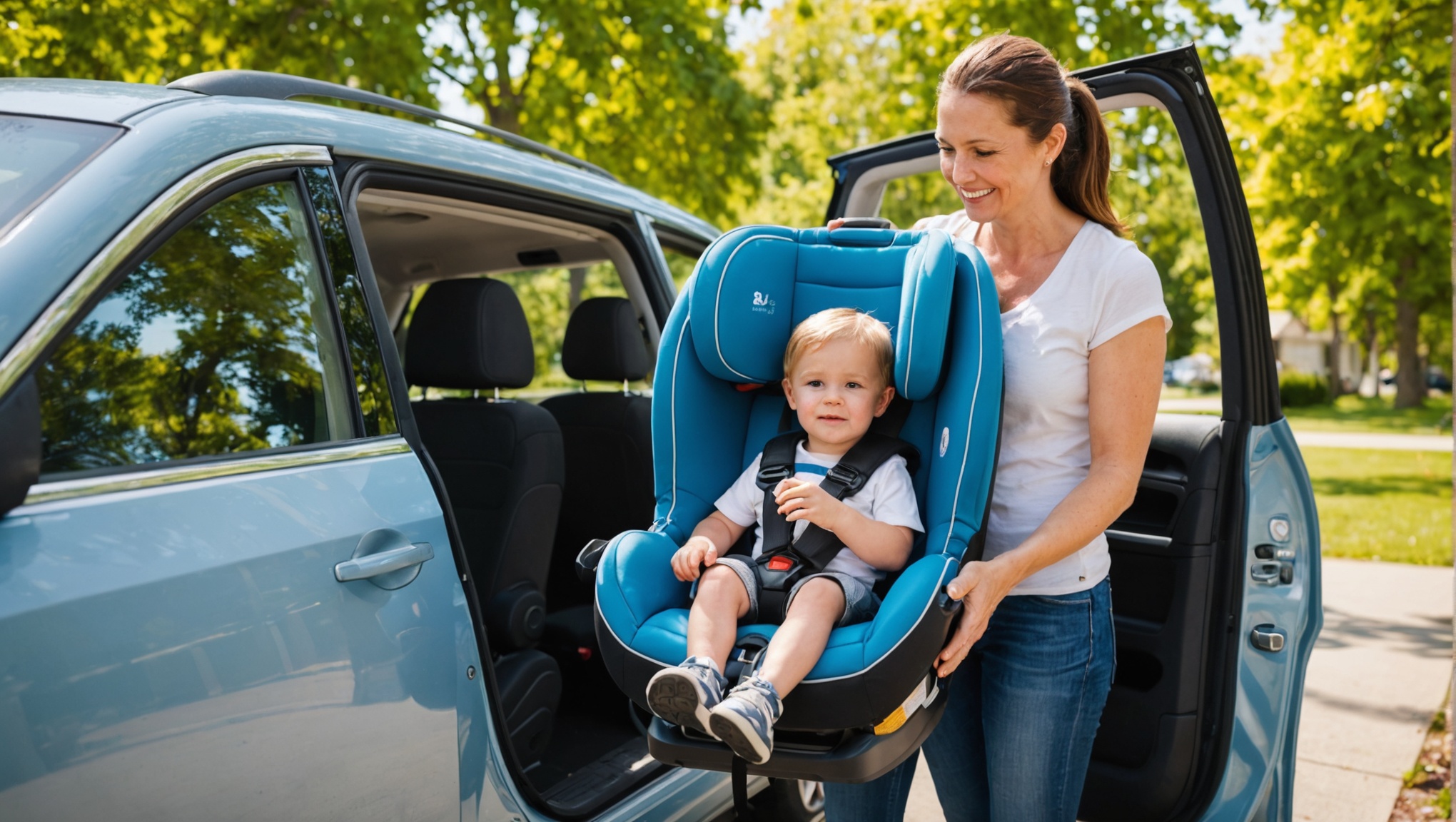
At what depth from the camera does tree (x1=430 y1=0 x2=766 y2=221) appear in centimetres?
859

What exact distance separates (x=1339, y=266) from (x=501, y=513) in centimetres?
1793

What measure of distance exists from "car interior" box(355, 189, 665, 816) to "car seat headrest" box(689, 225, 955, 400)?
2.69 feet

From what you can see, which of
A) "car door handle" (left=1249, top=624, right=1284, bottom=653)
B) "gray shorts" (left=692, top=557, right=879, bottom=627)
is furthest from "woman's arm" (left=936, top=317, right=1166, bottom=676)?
"car door handle" (left=1249, top=624, right=1284, bottom=653)

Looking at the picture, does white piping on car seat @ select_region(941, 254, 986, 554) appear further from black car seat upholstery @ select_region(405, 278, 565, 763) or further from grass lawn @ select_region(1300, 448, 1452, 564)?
grass lawn @ select_region(1300, 448, 1452, 564)

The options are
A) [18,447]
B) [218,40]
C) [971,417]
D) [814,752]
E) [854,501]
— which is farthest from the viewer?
[218,40]

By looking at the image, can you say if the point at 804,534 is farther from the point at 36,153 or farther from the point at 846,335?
the point at 36,153

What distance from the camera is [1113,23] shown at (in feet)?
26.3

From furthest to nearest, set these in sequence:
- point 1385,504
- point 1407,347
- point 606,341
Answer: point 1407,347 → point 1385,504 → point 606,341

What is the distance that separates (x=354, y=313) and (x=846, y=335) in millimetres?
1034

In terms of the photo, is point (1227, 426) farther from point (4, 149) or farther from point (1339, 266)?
point (1339, 266)

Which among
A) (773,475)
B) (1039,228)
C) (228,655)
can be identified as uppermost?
(1039,228)

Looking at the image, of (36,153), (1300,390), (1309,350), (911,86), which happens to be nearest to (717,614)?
(36,153)

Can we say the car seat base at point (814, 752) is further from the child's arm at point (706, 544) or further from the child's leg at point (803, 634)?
the child's arm at point (706, 544)

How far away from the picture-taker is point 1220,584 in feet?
8.61
